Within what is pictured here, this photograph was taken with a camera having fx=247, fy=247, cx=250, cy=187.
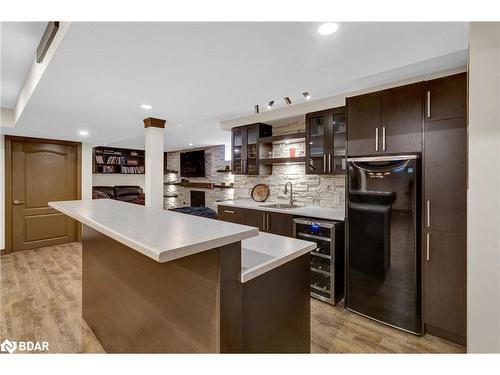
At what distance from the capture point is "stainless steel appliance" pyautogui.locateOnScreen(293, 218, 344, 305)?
107 inches

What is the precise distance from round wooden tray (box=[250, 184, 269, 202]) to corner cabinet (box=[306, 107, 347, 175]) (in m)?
1.00

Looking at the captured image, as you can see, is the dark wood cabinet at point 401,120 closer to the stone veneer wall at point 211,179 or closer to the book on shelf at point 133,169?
the stone veneer wall at point 211,179

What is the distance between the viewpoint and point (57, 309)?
8.61 feet

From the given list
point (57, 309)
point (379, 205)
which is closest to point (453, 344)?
point (379, 205)

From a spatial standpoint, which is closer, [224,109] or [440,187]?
[440,187]

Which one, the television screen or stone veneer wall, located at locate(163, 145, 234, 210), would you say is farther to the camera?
the television screen

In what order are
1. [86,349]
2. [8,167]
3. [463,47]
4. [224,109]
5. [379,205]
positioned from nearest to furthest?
1. [463,47]
2. [86,349]
3. [379,205]
4. [224,109]
5. [8,167]

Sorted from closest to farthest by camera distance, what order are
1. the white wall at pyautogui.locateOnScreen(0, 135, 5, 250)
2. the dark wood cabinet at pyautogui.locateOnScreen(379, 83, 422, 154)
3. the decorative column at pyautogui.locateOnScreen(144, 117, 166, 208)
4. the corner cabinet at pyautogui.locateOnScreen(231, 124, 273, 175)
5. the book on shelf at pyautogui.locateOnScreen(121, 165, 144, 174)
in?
1. the dark wood cabinet at pyautogui.locateOnScreen(379, 83, 422, 154)
2. the decorative column at pyautogui.locateOnScreen(144, 117, 166, 208)
3. the corner cabinet at pyautogui.locateOnScreen(231, 124, 273, 175)
4. the white wall at pyautogui.locateOnScreen(0, 135, 5, 250)
5. the book on shelf at pyautogui.locateOnScreen(121, 165, 144, 174)

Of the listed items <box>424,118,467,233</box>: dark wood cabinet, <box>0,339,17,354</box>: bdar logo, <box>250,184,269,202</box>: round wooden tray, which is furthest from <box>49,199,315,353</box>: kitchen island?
<box>250,184,269,202</box>: round wooden tray

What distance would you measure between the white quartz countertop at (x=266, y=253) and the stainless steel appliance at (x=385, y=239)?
1.12 metres

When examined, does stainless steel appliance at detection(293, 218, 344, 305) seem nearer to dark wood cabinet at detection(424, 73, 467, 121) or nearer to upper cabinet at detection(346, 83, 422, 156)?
upper cabinet at detection(346, 83, 422, 156)

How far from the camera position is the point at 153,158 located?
129 inches

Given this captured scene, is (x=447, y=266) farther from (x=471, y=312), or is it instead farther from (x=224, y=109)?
(x=224, y=109)

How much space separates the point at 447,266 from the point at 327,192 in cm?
167
